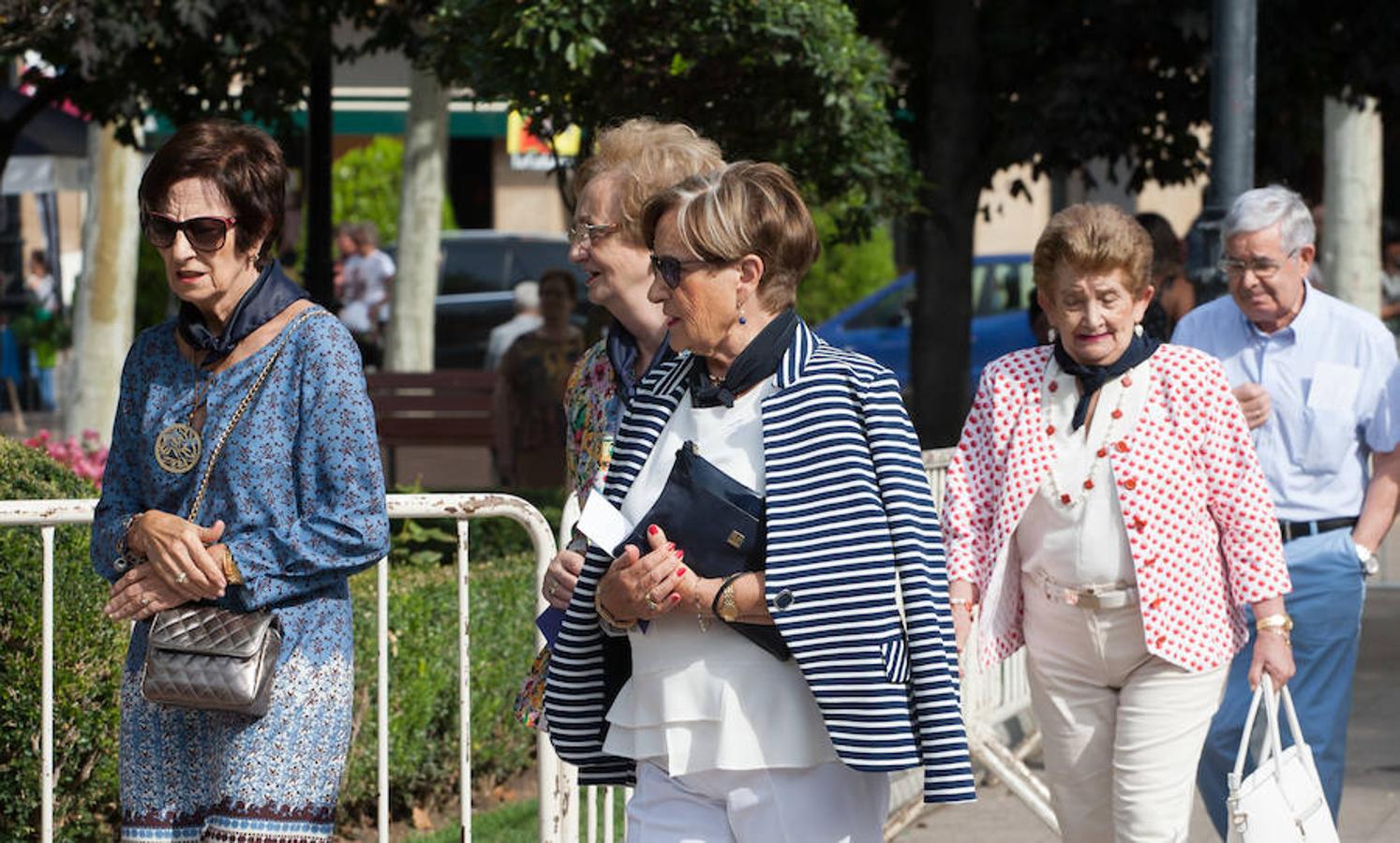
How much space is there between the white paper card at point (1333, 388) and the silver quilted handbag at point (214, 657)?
2.75m

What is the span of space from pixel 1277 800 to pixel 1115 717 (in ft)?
1.51

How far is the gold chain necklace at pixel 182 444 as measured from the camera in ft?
12.5

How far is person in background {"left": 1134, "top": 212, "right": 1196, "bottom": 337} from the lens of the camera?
7.41 metres

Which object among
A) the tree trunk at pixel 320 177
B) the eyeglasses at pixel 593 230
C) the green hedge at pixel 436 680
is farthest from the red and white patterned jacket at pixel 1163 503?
the tree trunk at pixel 320 177

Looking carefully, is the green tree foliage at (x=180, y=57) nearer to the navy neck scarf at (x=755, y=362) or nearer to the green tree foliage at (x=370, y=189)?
the navy neck scarf at (x=755, y=362)

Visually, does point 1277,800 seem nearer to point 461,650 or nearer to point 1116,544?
point 1116,544

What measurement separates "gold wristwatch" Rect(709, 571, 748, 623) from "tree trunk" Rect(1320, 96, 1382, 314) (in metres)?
17.2

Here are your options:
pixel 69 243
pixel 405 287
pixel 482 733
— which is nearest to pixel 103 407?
Result: pixel 405 287

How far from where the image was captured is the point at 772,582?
3.46 metres

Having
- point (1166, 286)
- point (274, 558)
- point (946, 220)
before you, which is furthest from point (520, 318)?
point (274, 558)

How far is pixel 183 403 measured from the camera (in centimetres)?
382

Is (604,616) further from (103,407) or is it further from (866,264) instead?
(866,264)

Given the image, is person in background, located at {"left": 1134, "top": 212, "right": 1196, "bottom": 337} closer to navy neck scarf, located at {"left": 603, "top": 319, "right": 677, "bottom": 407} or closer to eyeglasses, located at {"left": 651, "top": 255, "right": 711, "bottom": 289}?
navy neck scarf, located at {"left": 603, "top": 319, "right": 677, "bottom": 407}

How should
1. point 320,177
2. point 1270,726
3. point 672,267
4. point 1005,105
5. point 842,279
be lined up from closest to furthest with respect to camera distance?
point 672,267 → point 1270,726 → point 1005,105 → point 320,177 → point 842,279
